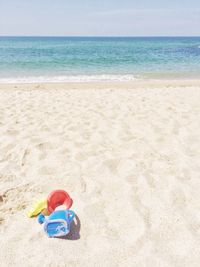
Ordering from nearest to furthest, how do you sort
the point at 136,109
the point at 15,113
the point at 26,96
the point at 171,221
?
the point at 171,221 → the point at 15,113 → the point at 136,109 → the point at 26,96

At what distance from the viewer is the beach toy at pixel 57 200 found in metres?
2.88

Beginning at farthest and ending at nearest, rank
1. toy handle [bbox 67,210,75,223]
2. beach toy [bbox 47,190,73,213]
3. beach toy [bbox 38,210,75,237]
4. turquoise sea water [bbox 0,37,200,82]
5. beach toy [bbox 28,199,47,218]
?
turquoise sea water [bbox 0,37,200,82], beach toy [bbox 47,190,73,213], beach toy [bbox 28,199,47,218], toy handle [bbox 67,210,75,223], beach toy [bbox 38,210,75,237]

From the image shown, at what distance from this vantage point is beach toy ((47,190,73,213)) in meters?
2.88

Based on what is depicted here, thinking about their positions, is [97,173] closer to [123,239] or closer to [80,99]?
[123,239]

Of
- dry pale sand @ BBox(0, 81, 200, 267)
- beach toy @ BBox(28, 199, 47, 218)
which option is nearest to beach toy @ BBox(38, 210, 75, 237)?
dry pale sand @ BBox(0, 81, 200, 267)

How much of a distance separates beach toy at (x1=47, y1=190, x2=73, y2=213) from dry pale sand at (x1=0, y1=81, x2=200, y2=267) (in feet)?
0.32

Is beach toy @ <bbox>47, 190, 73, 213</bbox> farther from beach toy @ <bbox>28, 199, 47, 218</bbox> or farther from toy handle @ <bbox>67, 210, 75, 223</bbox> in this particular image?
toy handle @ <bbox>67, 210, 75, 223</bbox>

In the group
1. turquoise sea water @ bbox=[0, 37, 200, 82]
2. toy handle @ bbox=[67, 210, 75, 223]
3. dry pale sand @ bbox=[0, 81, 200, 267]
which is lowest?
turquoise sea water @ bbox=[0, 37, 200, 82]

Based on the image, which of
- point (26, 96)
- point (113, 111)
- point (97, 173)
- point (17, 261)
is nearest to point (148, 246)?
point (17, 261)

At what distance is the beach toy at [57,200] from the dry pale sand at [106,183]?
10 centimetres

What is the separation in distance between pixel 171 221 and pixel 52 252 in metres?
1.04

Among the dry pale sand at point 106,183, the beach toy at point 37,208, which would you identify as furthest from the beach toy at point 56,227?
the beach toy at point 37,208

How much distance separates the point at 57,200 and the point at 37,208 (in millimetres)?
215

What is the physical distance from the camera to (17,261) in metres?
2.26
